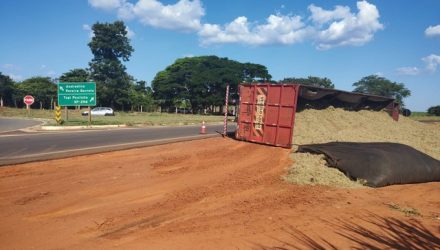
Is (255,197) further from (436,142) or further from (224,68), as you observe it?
(224,68)

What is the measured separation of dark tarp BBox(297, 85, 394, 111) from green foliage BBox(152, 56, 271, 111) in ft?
159

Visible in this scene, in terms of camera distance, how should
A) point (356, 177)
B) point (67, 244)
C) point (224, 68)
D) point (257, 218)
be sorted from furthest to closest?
point (224, 68), point (356, 177), point (257, 218), point (67, 244)

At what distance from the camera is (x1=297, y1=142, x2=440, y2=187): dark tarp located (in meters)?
10.1

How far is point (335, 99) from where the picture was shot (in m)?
18.2

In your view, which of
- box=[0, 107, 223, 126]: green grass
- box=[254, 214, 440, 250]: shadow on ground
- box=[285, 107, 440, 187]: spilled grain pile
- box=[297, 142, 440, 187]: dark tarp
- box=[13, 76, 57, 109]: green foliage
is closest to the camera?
box=[254, 214, 440, 250]: shadow on ground

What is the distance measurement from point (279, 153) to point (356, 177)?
4.34 meters

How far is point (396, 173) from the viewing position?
10297 millimetres

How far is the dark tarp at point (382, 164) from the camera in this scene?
10.1 meters

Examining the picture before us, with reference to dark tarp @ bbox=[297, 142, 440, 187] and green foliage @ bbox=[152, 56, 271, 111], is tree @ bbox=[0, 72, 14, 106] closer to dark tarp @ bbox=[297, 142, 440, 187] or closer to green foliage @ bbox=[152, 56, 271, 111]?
green foliage @ bbox=[152, 56, 271, 111]

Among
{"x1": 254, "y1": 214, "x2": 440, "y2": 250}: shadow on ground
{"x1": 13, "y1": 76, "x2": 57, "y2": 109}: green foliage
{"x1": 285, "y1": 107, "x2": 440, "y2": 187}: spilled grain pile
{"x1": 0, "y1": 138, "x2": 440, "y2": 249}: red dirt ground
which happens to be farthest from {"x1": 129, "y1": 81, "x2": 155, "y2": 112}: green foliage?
{"x1": 254, "y1": 214, "x2": 440, "y2": 250}: shadow on ground

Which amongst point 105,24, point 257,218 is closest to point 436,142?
point 257,218

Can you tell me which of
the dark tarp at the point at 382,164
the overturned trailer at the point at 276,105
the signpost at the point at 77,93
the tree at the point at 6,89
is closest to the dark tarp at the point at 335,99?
the overturned trailer at the point at 276,105

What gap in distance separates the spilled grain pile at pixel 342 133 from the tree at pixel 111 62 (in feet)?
185

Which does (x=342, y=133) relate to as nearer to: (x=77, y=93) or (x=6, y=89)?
(x=77, y=93)
